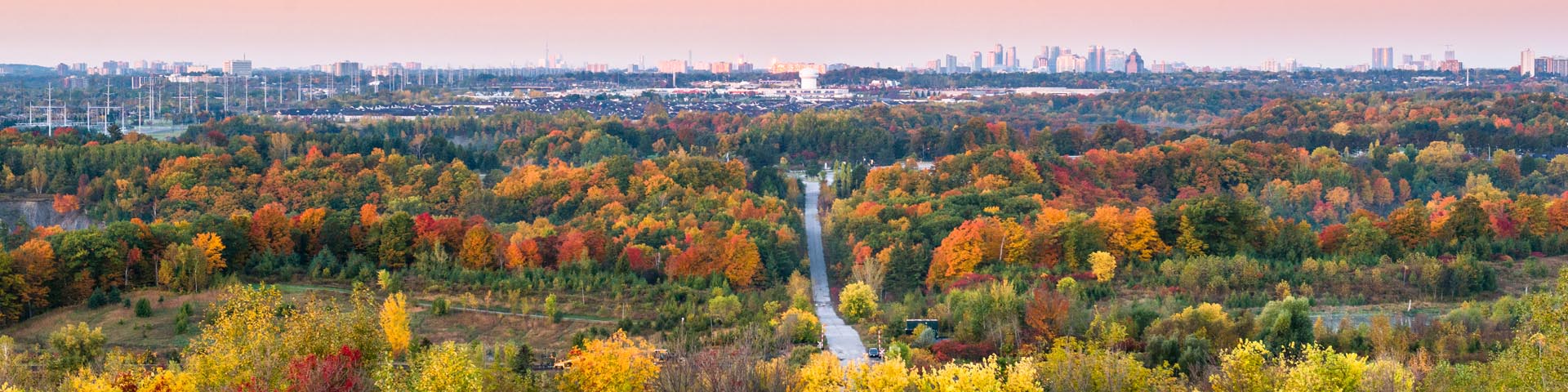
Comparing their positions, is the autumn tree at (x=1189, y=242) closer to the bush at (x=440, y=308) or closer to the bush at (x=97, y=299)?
the bush at (x=440, y=308)

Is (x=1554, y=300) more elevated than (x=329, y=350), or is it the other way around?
(x=1554, y=300)

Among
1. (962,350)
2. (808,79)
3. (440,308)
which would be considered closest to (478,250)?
(440,308)

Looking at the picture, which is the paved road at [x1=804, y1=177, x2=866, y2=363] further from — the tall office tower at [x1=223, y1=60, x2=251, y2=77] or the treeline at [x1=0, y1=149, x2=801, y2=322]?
the tall office tower at [x1=223, y1=60, x2=251, y2=77]

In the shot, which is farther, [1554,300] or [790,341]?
[790,341]

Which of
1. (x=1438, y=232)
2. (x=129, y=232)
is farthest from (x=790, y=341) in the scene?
(x=1438, y=232)

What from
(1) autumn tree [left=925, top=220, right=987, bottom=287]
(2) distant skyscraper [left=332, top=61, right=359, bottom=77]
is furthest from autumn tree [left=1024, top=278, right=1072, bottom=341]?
(2) distant skyscraper [left=332, top=61, right=359, bottom=77]

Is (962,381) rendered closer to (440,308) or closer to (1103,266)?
(440,308)

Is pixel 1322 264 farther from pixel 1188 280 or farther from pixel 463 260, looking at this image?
pixel 463 260
